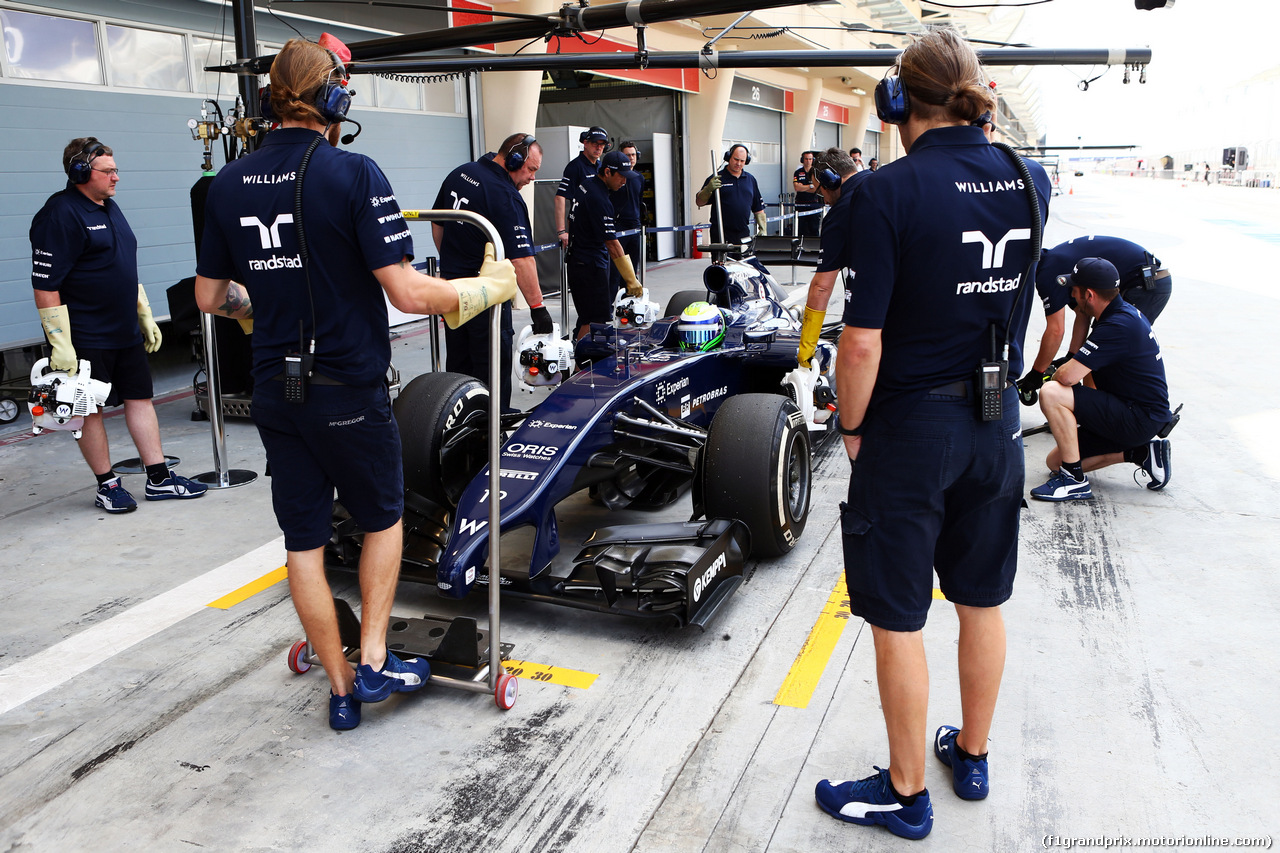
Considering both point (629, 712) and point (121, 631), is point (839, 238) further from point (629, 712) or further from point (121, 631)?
point (121, 631)

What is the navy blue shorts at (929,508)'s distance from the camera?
90.1 inches

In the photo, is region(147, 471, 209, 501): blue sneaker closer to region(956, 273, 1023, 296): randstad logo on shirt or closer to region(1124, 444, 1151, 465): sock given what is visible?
region(956, 273, 1023, 296): randstad logo on shirt

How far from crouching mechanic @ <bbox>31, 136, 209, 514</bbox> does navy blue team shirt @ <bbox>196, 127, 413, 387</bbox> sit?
2559 millimetres

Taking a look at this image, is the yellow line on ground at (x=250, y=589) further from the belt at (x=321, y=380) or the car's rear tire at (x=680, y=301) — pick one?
the car's rear tire at (x=680, y=301)

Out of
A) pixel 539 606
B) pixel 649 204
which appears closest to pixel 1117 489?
pixel 539 606

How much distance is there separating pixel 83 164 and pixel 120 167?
3325 millimetres

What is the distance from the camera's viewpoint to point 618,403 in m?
4.23

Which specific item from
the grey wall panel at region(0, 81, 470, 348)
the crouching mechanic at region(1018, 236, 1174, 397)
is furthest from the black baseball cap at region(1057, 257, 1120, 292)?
the grey wall panel at region(0, 81, 470, 348)

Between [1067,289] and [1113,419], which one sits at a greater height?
[1067,289]

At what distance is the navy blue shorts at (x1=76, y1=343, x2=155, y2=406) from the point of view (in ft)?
16.6

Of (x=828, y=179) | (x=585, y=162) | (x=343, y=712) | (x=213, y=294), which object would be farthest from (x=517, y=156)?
(x=343, y=712)

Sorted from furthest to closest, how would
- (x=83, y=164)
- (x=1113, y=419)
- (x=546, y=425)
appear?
(x=1113, y=419) < (x=83, y=164) < (x=546, y=425)

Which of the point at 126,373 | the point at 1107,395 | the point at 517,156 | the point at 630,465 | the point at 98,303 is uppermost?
the point at 517,156

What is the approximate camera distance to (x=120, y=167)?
772 cm
